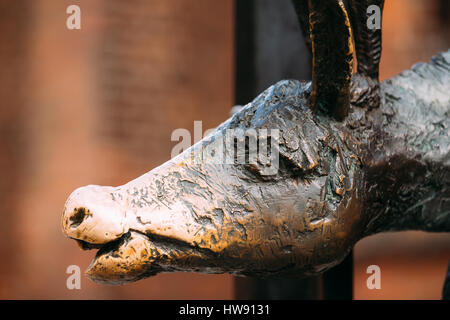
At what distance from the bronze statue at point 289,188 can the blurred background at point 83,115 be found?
1.13 metres

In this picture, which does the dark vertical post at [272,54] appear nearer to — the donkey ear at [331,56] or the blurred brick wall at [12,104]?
the donkey ear at [331,56]

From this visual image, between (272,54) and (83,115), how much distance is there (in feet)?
3.10

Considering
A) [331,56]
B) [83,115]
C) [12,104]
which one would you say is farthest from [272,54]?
[12,104]

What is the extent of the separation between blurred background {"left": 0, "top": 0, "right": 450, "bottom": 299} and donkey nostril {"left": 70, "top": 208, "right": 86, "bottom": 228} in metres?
1.23

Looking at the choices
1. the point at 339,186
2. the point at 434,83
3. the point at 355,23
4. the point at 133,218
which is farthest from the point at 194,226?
the point at 434,83

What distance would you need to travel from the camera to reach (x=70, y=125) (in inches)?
77.5

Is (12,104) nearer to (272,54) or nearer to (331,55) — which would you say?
(272,54)

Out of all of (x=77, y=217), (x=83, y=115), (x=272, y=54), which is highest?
(x=272, y=54)

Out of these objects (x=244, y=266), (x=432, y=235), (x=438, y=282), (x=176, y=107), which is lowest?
(x=438, y=282)

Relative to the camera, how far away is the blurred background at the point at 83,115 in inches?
76.6

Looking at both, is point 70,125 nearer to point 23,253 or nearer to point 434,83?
point 23,253

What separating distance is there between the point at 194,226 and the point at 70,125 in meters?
1.31

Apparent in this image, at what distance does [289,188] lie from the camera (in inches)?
32.3

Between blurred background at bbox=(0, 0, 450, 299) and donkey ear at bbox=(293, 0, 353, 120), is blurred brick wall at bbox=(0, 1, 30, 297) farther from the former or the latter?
donkey ear at bbox=(293, 0, 353, 120)
